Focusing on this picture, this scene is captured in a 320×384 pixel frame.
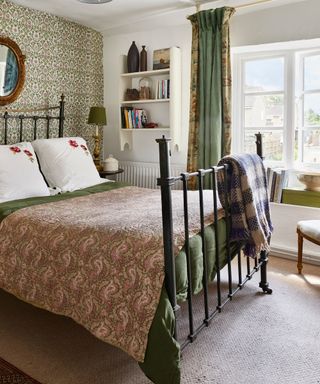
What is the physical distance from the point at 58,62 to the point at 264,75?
2.06 meters

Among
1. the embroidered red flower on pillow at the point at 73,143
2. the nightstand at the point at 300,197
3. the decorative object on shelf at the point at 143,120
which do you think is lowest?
the nightstand at the point at 300,197

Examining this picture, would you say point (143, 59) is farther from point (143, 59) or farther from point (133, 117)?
point (133, 117)

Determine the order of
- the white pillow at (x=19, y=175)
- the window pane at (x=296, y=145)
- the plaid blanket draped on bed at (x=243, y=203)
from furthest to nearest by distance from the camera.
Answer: the window pane at (x=296, y=145) → the white pillow at (x=19, y=175) → the plaid blanket draped on bed at (x=243, y=203)

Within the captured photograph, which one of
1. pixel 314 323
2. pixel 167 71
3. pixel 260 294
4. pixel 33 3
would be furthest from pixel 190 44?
pixel 314 323

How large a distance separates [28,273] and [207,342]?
3.29 ft

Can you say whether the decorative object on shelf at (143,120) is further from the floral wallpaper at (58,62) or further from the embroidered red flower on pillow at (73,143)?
the embroidered red flower on pillow at (73,143)

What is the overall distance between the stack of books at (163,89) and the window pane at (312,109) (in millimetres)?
1319

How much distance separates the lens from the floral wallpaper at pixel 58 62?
355 cm

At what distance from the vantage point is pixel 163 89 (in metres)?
3.89

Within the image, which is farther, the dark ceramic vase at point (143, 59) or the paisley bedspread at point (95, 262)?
the dark ceramic vase at point (143, 59)

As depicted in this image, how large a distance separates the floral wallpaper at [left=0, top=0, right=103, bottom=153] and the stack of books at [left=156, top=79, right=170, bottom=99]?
2.74 feet

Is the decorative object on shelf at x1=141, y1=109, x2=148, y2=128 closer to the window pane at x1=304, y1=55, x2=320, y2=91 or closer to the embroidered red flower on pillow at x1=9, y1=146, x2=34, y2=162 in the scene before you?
the embroidered red flower on pillow at x1=9, y1=146, x2=34, y2=162

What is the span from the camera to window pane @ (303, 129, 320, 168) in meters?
3.54

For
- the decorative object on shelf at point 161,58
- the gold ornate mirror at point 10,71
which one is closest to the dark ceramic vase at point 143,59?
the decorative object on shelf at point 161,58
